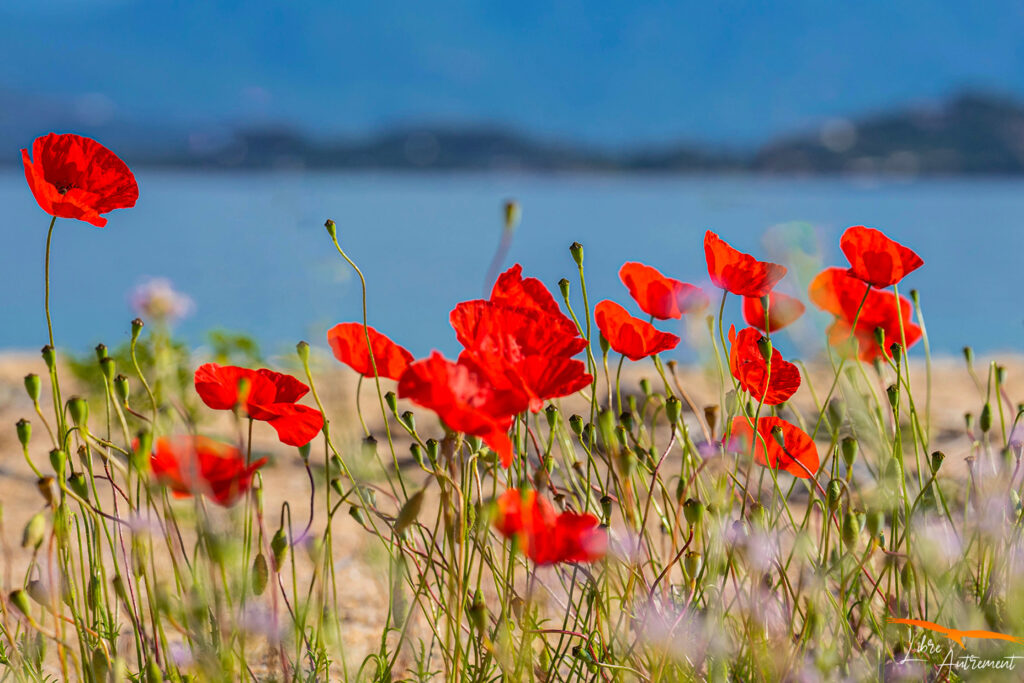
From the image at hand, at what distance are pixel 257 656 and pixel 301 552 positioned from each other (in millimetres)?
601

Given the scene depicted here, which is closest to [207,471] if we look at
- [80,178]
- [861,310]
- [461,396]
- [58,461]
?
[58,461]

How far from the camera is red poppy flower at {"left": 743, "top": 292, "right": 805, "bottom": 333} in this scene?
1129mm

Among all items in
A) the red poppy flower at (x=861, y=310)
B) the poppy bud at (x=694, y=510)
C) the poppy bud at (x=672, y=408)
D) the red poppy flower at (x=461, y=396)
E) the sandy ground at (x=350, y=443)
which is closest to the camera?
the red poppy flower at (x=461, y=396)

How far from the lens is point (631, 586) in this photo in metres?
0.91

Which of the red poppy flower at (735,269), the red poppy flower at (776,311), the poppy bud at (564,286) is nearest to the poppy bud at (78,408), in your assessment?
the poppy bud at (564,286)

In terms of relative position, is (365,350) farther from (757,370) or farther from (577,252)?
(757,370)

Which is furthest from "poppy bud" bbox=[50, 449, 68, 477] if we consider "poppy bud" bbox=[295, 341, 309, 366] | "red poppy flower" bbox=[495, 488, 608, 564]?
"red poppy flower" bbox=[495, 488, 608, 564]

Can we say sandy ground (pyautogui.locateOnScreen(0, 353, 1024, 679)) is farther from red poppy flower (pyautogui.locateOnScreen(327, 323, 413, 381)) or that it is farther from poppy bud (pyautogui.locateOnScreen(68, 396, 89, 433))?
poppy bud (pyautogui.locateOnScreen(68, 396, 89, 433))

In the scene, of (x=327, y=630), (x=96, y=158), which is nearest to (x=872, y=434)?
(x=327, y=630)

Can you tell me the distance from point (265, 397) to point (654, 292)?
442mm

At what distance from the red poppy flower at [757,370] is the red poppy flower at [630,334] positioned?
68 millimetres

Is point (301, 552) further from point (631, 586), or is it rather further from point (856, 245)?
point (856, 245)

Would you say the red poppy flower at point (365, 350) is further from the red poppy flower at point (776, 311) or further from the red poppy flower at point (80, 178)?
the red poppy flower at point (776, 311)

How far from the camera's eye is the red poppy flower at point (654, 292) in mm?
1032
